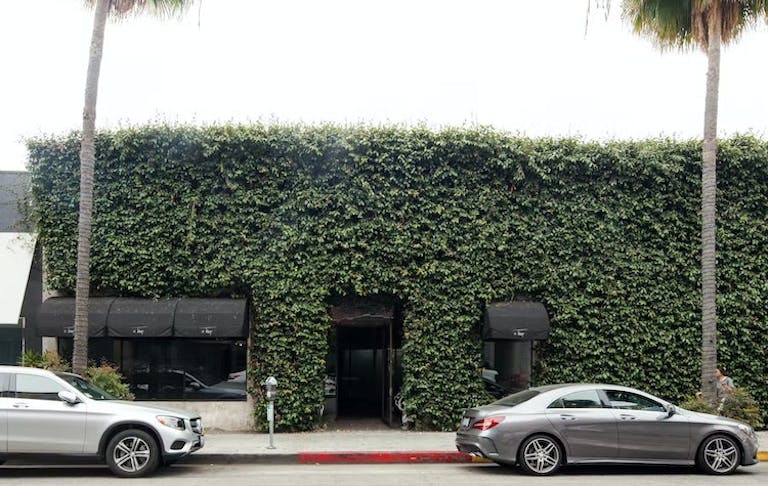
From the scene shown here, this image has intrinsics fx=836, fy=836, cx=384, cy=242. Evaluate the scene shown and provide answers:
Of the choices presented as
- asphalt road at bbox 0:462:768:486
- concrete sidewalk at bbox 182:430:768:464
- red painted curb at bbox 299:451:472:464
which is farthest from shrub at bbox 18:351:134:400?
red painted curb at bbox 299:451:472:464

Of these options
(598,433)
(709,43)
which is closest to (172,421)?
(598,433)

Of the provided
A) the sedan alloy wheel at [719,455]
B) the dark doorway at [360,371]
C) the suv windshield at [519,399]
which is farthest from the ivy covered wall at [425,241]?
the sedan alloy wheel at [719,455]

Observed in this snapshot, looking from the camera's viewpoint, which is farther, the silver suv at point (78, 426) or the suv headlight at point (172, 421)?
the suv headlight at point (172, 421)

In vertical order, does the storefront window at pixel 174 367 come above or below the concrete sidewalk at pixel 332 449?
above

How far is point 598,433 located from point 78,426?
769cm

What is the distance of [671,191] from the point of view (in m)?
18.5

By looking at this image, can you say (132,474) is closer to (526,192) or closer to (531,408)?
(531,408)

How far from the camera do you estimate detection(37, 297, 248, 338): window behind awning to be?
1712 centimetres

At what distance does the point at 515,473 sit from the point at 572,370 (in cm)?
569

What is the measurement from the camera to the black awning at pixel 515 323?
57.2 feet

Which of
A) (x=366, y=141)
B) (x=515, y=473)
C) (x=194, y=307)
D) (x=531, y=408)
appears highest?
(x=366, y=141)

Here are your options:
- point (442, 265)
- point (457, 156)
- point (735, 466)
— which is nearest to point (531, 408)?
point (735, 466)

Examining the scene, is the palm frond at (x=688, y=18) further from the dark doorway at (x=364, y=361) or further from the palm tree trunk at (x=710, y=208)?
the dark doorway at (x=364, y=361)

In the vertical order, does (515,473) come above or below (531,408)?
below
